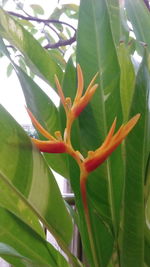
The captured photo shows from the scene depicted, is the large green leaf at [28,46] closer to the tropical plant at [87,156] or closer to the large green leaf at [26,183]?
the tropical plant at [87,156]

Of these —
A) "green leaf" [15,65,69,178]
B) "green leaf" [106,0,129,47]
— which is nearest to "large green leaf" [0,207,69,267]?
"green leaf" [15,65,69,178]

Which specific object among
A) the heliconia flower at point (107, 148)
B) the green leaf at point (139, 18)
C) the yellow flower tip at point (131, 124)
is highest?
the green leaf at point (139, 18)

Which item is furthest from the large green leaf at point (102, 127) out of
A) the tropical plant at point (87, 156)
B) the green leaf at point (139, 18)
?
the green leaf at point (139, 18)

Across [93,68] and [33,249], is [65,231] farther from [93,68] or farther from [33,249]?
[93,68]

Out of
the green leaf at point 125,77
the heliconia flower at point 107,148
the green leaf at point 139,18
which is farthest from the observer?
the green leaf at point 139,18

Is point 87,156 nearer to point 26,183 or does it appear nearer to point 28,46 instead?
point 26,183

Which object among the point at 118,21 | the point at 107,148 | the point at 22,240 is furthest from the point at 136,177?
the point at 118,21

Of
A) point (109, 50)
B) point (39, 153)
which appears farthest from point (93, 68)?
point (39, 153)
